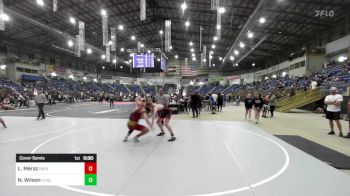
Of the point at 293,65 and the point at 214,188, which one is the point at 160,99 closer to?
the point at 214,188

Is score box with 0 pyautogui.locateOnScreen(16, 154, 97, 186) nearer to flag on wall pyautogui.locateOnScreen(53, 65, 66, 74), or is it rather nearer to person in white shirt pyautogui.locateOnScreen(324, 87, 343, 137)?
person in white shirt pyautogui.locateOnScreen(324, 87, 343, 137)

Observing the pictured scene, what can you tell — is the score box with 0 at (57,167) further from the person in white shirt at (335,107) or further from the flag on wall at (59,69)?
the flag on wall at (59,69)

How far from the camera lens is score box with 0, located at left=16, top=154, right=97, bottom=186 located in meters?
2.21

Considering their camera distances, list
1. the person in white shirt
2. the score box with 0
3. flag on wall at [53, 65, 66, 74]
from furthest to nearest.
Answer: flag on wall at [53, 65, 66, 74], the person in white shirt, the score box with 0

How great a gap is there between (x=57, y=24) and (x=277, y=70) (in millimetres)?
33468

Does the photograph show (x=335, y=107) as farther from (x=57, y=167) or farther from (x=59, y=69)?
(x=59, y=69)

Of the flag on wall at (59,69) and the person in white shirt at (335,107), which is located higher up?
the flag on wall at (59,69)

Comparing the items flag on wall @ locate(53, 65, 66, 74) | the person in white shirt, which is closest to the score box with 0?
the person in white shirt

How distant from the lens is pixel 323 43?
2580 centimetres

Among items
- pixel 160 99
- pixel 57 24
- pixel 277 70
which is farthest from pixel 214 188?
pixel 277 70

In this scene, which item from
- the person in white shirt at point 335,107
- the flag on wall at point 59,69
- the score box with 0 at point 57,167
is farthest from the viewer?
the flag on wall at point 59,69

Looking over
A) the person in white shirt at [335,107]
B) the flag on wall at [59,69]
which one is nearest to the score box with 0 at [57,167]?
the person in white shirt at [335,107]

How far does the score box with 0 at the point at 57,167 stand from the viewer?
2.21 m

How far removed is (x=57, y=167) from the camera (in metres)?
2.21
